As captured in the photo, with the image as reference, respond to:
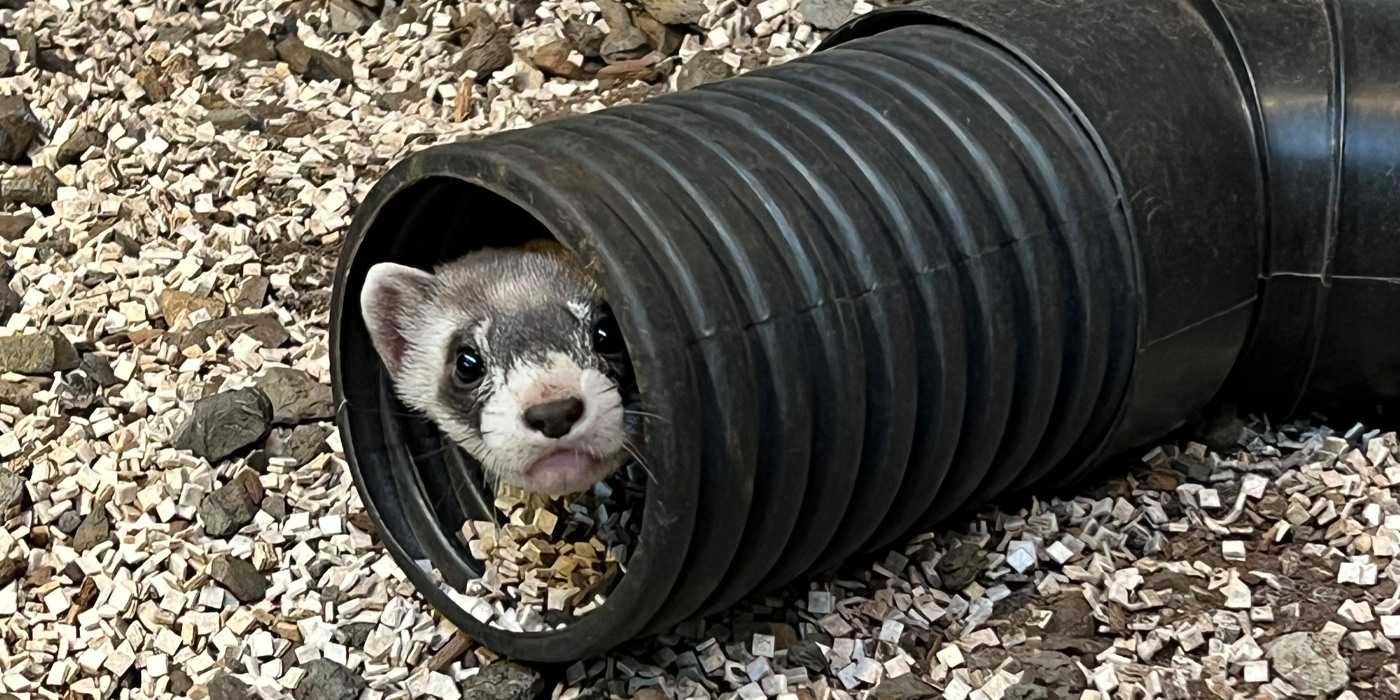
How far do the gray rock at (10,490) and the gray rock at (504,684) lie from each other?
48.7 inches

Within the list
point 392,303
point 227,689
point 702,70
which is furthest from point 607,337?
point 702,70

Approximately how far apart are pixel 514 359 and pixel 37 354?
67.0 inches

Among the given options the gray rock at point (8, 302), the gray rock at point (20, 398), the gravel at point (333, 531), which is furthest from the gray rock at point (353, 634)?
the gray rock at point (8, 302)

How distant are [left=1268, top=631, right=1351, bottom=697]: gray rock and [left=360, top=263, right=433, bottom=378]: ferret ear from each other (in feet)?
5.93

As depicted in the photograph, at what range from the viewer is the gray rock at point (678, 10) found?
14.8 feet

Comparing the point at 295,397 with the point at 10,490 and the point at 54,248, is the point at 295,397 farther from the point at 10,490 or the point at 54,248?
the point at 54,248

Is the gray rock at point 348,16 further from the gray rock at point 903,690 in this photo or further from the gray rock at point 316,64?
the gray rock at point 903,690

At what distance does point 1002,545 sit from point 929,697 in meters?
0.50

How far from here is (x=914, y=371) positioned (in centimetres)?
252

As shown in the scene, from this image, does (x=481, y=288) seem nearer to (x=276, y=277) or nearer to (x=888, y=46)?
(x=888, y=46)

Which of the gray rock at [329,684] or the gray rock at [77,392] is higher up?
the gray rock at [77,392]

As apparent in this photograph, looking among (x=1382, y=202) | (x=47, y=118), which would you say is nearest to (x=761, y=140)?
(x=1382, y=202)

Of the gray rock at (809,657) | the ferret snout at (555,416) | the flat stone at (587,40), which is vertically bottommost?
the gray rock at (809,657)

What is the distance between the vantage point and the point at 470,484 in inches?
122
